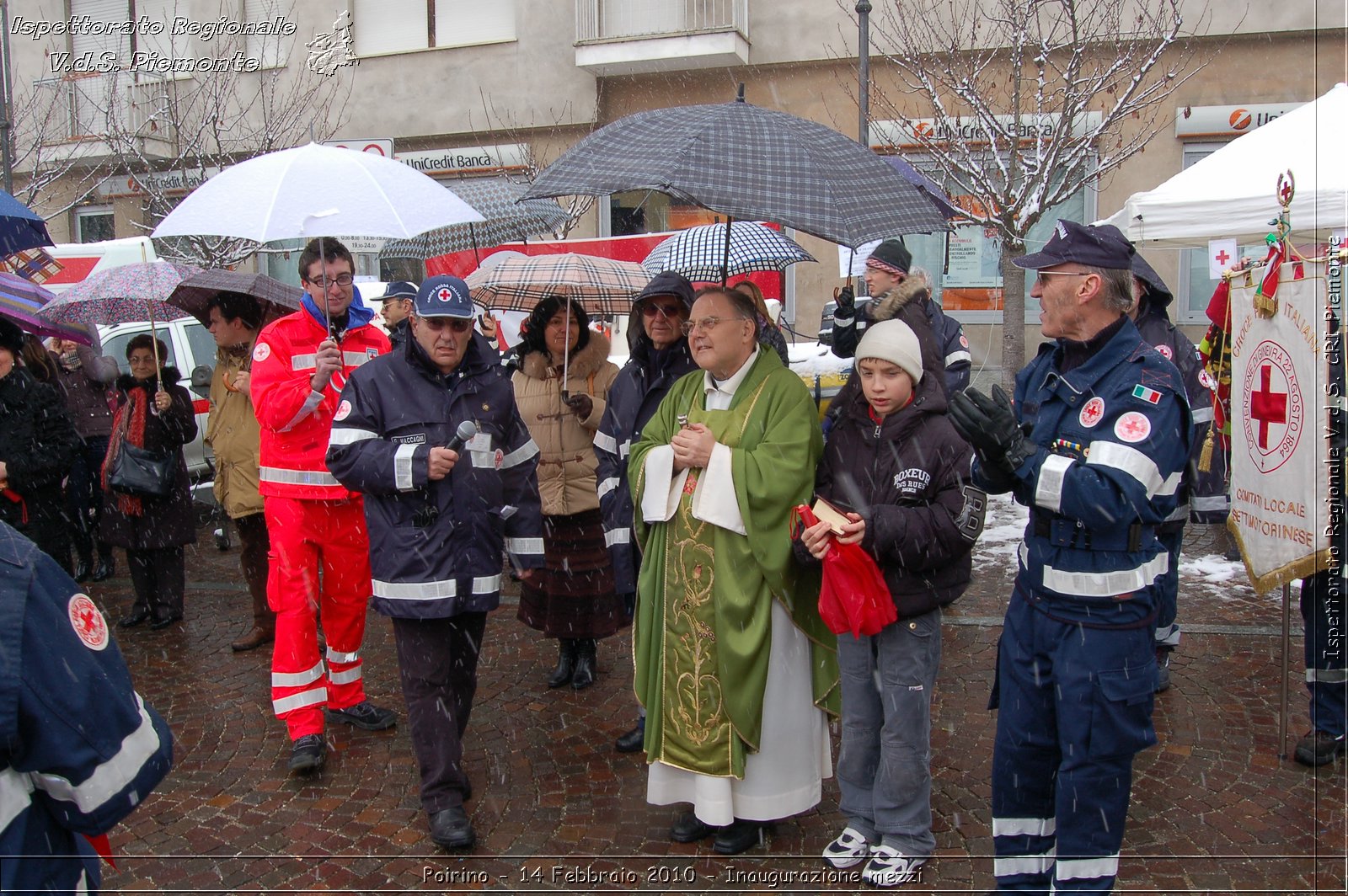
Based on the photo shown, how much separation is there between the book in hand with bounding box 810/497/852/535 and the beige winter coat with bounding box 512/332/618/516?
213cm

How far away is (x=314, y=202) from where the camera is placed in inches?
167

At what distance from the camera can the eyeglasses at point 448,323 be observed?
4062 mm

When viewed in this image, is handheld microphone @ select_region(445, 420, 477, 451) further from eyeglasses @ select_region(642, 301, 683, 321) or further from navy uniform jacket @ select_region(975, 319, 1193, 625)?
navy uniform jacket @ select_region(975, 319, 1193, 625)

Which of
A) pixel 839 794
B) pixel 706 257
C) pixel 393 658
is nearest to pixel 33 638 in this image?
pixel 839 794

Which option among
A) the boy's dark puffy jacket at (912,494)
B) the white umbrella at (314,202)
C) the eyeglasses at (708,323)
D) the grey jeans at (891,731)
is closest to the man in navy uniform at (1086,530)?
the boy's dark puffy jacket at (912,494)

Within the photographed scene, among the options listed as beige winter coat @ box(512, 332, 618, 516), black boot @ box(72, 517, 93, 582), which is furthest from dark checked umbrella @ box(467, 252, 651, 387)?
black boot @ box(72, 517, 93, 582)

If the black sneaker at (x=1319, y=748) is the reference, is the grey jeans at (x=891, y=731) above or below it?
above

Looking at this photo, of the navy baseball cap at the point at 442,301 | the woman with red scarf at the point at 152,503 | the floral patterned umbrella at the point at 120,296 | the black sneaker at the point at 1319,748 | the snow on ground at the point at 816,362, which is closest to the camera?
the navy baseball cap at the point at 442,301

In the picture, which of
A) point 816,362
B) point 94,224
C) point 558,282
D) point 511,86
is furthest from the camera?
point 94,224

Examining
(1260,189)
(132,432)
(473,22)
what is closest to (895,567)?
(1260,189)

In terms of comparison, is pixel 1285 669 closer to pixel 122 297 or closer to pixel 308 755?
pixel 308 755

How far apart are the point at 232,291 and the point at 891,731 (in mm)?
4469

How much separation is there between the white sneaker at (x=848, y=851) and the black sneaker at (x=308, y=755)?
2309mm

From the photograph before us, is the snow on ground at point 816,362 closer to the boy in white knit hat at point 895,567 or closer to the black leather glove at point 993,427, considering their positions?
the boy in white knit hat at point 895,567
